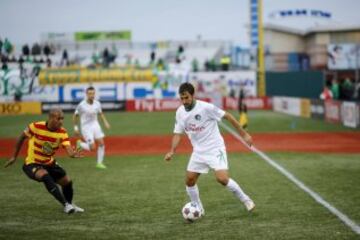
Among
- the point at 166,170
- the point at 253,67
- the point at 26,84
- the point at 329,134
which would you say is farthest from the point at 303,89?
the point at 166,170

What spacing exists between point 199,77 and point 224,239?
136ft

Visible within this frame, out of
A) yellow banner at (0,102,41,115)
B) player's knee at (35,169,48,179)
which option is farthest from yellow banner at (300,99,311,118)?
player's knee at (35,169,48,179)

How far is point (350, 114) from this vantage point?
90.9 feet

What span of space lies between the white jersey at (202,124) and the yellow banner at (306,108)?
2599 centimetres

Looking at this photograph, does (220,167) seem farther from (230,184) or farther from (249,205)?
(249,205)

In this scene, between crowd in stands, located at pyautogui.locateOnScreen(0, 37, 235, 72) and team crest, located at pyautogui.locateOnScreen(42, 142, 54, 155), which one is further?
crowd in stands, located at pyautogui.locateOnScreen(0, 37, 235, 72)

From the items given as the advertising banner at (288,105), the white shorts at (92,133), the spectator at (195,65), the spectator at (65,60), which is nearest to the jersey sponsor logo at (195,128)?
the white shorts at (92,133)

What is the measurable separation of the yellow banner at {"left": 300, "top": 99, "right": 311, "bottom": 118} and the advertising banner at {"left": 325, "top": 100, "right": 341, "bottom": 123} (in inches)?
122

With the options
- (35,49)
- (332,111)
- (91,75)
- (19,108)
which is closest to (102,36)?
(35,49)

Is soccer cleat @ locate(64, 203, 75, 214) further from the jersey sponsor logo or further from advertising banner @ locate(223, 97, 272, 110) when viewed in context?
advertising banner @ locate(223, 97, 272, 110)

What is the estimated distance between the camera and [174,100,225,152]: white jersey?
9344mm

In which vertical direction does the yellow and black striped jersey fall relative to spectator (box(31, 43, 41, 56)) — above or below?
below

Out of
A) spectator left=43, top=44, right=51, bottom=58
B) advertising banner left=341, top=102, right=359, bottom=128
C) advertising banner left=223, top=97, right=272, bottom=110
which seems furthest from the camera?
spectator left=43, top=44, right=51, bottom=58

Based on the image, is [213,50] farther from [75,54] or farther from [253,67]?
[75,54]
